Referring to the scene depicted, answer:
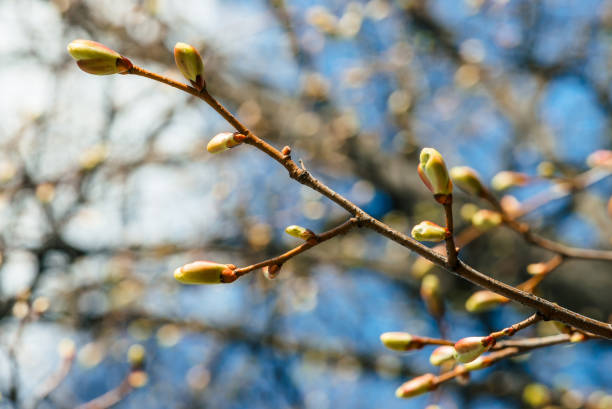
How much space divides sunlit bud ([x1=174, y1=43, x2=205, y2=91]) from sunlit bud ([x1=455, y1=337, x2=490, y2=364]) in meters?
0.54

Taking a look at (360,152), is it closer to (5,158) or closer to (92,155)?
(92,155)

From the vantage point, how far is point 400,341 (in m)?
0.93

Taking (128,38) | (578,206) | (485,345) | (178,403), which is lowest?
(178,403)

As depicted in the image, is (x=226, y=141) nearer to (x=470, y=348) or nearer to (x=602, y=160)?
(x=470, y=348)

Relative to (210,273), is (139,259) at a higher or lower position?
lower

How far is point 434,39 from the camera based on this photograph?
3.51m

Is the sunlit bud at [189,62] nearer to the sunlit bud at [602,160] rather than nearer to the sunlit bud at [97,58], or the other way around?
the sunlit bud at [97,58]

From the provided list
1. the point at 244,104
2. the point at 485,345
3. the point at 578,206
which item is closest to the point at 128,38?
the point at 244,104

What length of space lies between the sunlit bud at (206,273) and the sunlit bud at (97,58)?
1.04ft

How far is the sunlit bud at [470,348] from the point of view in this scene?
733 millimetres

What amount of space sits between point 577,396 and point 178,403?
2.54 m

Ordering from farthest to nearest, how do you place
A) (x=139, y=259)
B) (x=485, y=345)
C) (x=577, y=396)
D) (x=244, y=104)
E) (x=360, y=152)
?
(x=244, y=104) < (x=360, y=152) < (x=139, y=259) < (x=577, y=396) < (x=485, y=345)

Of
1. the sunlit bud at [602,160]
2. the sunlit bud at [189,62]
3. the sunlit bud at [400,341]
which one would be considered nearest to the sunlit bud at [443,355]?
the sunlit bud at [400,341]

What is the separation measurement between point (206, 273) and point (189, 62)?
31 centimetres
